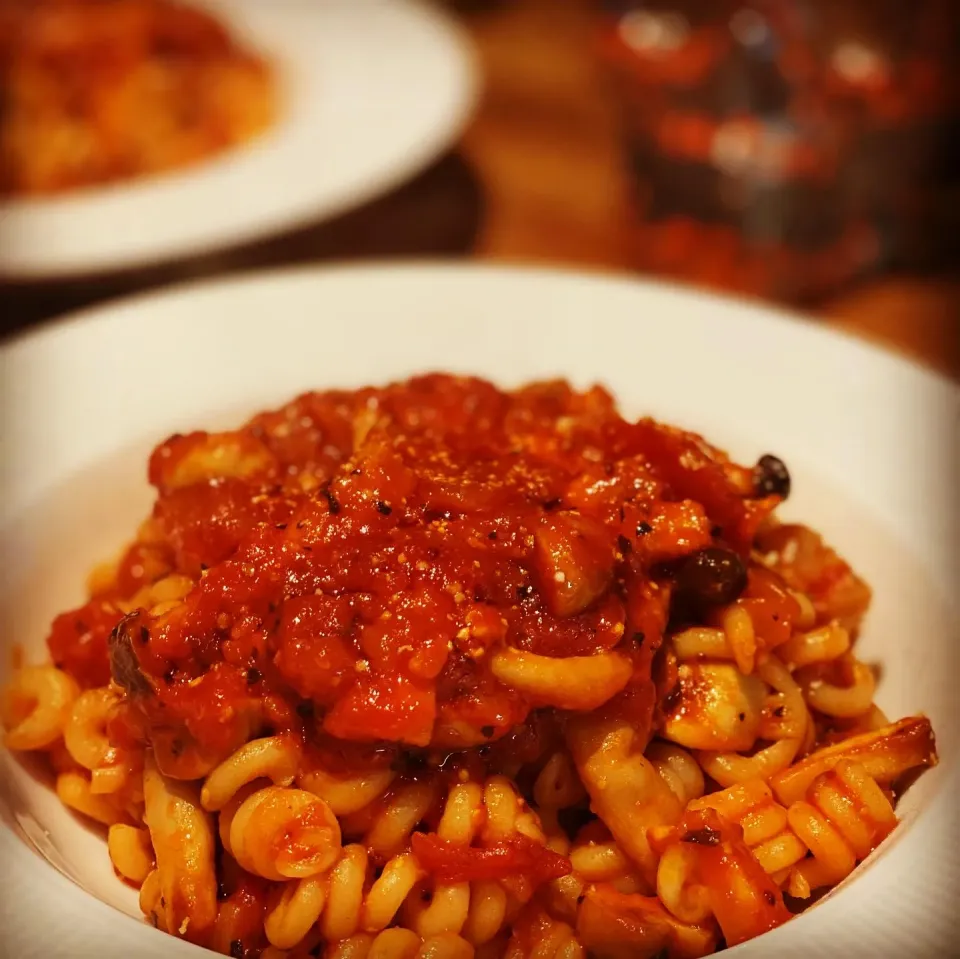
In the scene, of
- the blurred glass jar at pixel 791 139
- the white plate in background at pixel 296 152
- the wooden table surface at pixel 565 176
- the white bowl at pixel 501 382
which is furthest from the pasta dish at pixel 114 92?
the blurred glass jar at pixel 791 139

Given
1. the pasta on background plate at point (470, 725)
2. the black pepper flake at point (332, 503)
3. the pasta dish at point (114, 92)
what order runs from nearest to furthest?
the pasta on background plate at point (470, 725) → the black pepper flake at point (332, 503) → the pasta dish at point (114, 92)

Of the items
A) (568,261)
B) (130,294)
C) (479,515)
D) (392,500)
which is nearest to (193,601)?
(392,500)

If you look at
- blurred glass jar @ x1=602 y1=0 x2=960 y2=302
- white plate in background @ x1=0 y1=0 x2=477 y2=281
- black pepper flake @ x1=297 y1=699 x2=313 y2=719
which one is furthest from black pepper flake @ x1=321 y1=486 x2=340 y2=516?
blurred glass jar @ x1=602 y1=0 x2=960 y2=302

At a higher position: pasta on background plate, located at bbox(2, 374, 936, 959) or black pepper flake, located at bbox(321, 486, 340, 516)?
black pepper flake, located at bbox(321, 486, 340, 516)

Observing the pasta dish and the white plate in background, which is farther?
the pasta dish

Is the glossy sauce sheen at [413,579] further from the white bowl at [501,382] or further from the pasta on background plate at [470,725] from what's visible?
the white bowl at [501,382]

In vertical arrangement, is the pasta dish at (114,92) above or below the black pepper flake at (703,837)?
below

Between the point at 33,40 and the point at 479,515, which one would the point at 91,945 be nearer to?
the point at 479,515

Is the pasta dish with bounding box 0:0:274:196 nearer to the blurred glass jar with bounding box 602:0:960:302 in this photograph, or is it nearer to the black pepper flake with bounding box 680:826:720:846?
the blurred glass jar with bounding box 602:0:960:302
